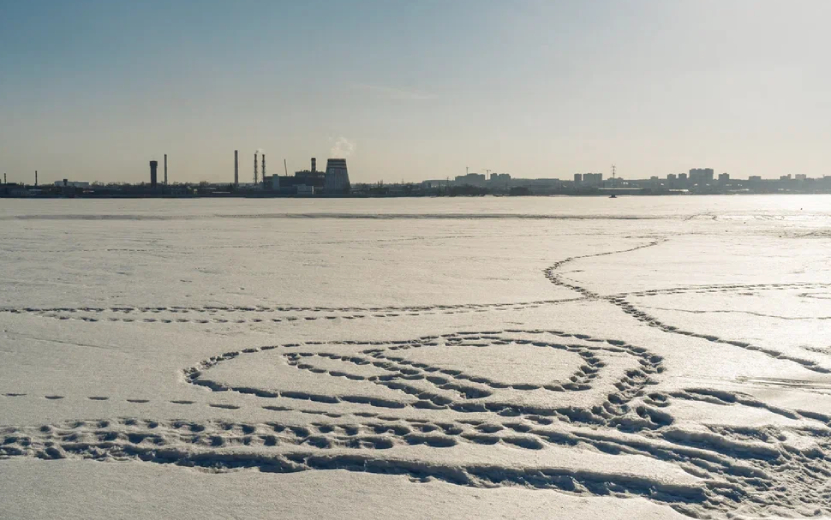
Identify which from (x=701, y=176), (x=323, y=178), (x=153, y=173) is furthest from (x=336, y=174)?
(x=701, y=176)

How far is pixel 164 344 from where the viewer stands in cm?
650

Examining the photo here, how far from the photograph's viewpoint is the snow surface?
135 inches

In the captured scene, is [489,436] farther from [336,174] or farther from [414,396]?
[336,174]

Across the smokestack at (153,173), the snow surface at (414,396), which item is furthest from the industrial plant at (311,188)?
the snow surface at (414,396)

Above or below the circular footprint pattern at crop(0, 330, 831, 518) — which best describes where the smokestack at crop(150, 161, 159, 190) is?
above

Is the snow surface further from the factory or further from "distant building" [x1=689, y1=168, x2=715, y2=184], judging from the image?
"distant building" [x1=689, y1=168, x2=715, y2=184]

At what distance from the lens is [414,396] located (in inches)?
196

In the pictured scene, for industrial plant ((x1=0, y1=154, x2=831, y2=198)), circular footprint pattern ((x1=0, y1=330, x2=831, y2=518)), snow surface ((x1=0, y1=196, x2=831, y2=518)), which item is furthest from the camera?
industrial plant ((x1=0, y1=154, x2=831, y2=198))

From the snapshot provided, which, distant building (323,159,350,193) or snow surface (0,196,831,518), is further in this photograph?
distant building (323,159,350,193)

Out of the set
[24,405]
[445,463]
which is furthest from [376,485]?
[24,405]

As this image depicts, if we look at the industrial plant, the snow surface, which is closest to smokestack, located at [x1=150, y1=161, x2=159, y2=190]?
the industrial plant

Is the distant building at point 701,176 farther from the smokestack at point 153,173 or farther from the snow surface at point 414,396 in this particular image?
the snow surface at point 414,396

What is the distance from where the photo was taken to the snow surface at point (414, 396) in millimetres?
3430

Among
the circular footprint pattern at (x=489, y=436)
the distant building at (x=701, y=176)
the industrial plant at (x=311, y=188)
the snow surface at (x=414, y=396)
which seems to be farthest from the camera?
the distant building at (x=701, y=176)
